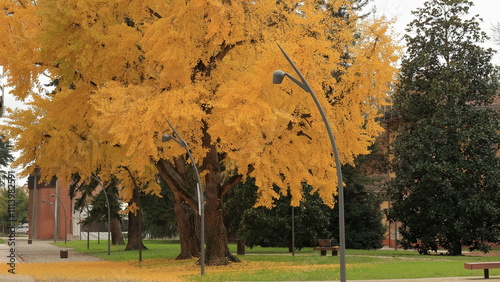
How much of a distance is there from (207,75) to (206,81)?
73 centimetres

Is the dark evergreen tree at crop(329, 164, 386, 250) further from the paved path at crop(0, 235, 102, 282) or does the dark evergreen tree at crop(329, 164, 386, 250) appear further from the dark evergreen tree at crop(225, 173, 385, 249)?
the paved path at crop(0, 235, 102, 282)

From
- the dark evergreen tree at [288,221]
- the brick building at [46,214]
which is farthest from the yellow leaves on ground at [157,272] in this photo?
the brick building at [46,214]

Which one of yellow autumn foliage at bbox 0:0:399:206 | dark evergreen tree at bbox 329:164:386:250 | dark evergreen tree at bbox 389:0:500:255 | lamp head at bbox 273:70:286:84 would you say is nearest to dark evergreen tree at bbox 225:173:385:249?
Result: dark evergreen tree at bbox 329:164:386:250

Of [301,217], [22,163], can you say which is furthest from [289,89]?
[301,217]

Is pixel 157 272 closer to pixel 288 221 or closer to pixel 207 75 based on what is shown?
pixel 207 75

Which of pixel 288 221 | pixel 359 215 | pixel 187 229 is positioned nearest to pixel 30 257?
pixel 187 229

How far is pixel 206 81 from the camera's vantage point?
28766 mm

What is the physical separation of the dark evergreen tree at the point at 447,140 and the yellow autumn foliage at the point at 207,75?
12.4m

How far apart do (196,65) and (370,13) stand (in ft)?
134

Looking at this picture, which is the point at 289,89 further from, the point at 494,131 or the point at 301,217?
A: the point at 301,217

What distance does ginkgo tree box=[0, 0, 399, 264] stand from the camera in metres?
27.0

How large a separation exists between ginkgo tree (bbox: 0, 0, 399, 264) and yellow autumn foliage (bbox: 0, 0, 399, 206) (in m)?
0.05

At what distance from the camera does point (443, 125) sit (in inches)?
1623

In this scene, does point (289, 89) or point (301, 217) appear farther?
point (301, 217)
